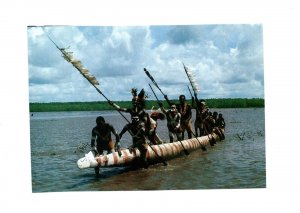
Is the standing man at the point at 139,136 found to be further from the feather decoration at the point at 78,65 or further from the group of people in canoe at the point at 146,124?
the feather decoration at the point at 78,65

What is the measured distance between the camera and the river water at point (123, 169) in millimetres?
10633


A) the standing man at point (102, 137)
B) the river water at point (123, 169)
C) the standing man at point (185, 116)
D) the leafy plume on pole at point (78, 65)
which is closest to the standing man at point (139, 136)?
the river water at point (123, 169)

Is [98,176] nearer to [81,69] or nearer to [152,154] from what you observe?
[152,154]

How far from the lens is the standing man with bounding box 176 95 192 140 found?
12703 millimetres

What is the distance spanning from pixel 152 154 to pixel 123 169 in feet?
2.43

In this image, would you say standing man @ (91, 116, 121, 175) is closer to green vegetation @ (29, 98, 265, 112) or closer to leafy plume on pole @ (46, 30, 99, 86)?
green vegetation @ (29, 98, 265, 112)

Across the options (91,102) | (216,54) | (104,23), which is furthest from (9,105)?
(216,54)

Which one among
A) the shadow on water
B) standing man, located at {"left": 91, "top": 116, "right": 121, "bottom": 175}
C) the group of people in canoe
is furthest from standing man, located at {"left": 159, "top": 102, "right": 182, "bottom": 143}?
standing man, located at {"left": 91, "top": 116, "right": 121, "bottom": 175}

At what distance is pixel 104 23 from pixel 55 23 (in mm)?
994

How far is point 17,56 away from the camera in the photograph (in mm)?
10375

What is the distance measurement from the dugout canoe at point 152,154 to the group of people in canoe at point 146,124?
5.1 inches

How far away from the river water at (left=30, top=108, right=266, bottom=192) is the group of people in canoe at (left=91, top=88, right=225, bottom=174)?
214mm

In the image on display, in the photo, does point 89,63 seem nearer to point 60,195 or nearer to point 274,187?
point 60,195

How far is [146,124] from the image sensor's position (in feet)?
38.0
